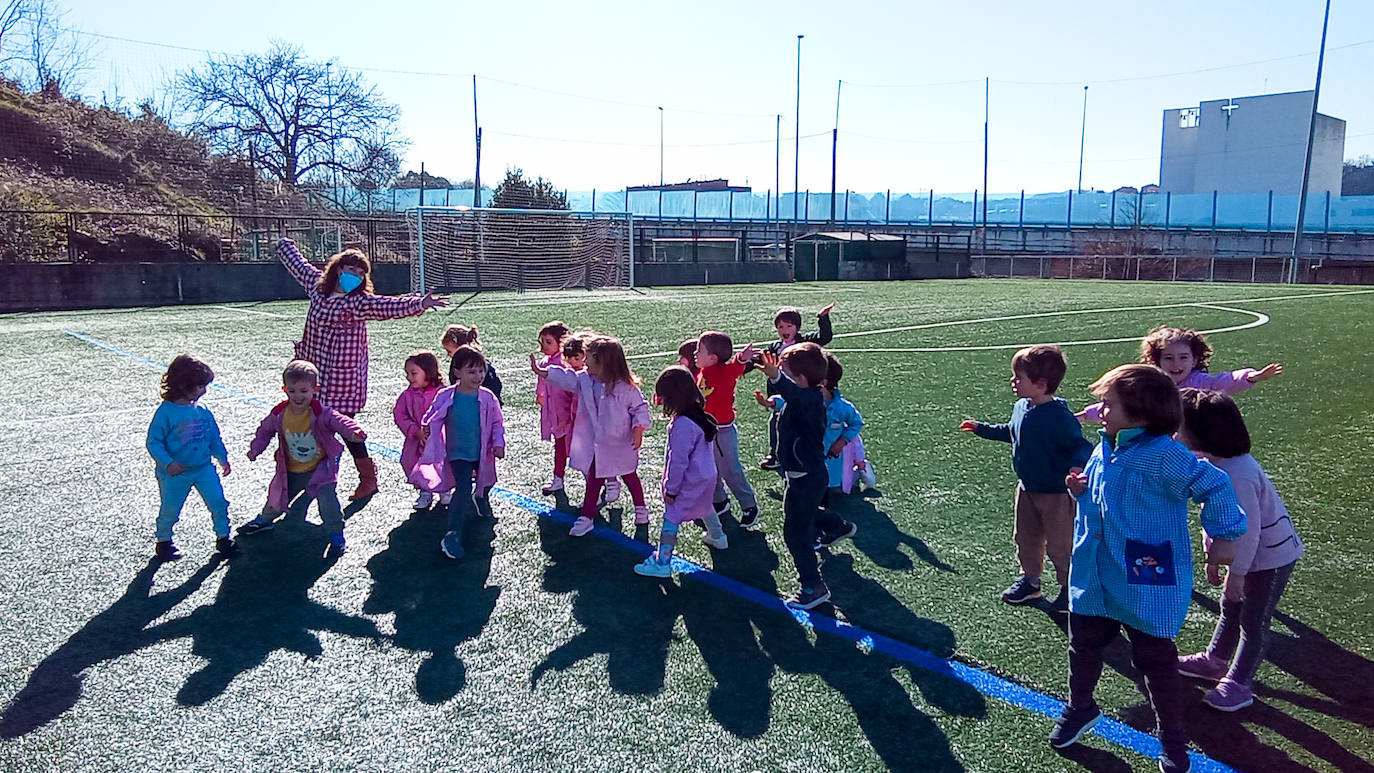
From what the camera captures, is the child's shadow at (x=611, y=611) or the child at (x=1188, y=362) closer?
the child's shadow at (x=611, y=611)

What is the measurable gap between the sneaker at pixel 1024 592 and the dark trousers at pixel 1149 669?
1220mm

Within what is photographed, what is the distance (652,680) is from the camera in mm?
3758

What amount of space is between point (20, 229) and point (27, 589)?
2537cm

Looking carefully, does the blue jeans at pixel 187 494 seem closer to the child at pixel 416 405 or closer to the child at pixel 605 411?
the child at pixel 416 405

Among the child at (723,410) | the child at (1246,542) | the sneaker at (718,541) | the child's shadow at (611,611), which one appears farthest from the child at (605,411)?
the child at (1246,542)

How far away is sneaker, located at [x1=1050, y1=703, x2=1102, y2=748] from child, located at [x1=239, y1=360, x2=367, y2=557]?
3.85 meters

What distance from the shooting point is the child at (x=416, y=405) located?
6.02 metres

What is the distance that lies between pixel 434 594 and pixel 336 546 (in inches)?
39.7

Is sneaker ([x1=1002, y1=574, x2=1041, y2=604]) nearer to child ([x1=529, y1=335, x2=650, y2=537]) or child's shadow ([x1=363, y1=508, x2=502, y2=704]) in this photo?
child ([x1=529, y1=335, x2=650, y2=537])

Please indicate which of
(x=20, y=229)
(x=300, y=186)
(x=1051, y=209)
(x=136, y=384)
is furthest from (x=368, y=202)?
(x=1051, y=209)

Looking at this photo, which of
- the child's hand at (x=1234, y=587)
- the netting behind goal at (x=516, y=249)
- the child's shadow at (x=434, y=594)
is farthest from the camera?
the netting behind goal at (x=516, y=249)

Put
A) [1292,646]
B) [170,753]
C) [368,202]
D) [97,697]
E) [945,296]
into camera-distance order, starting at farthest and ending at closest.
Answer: [368,202] < [945,296] < [1292,646] < [97,697] < [170,753]

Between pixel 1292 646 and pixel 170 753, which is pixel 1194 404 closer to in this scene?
pixel 1292 646

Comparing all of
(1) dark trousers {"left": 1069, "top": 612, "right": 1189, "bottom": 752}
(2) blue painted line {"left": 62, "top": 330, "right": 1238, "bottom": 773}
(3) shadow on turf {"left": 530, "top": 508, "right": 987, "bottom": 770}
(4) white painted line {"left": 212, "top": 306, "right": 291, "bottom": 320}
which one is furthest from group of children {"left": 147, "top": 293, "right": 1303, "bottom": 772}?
(4) white painted line {"left": 212, "top": 306, "right": 291, "bottom": 320}
